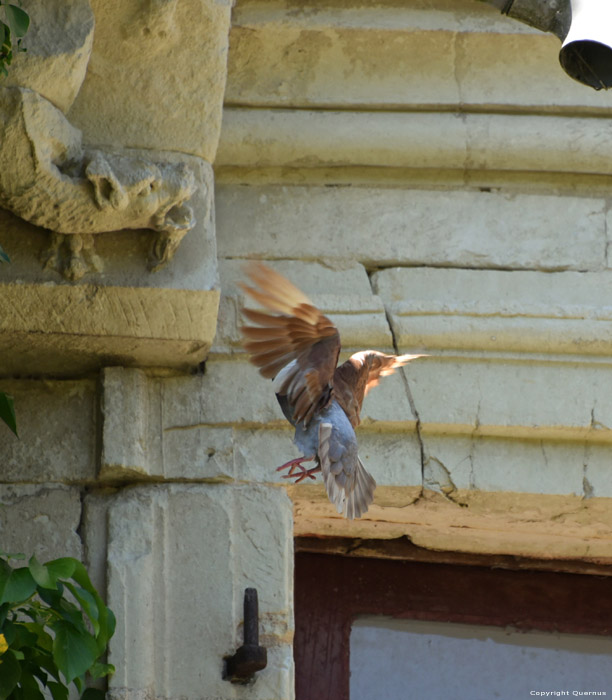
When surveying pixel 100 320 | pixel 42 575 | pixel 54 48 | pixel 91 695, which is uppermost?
pixel 54 48

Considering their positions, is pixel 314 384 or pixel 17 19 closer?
pixel 17 19

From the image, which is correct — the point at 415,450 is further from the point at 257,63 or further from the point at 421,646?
the point at 257,63

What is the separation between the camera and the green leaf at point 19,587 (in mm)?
2723

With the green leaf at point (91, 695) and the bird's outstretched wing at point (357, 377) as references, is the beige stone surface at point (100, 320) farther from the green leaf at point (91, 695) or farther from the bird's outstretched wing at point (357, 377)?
the green leaf at point (91, 695)

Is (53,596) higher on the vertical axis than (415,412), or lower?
lower

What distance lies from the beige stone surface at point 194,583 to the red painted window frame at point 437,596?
534 millimetres

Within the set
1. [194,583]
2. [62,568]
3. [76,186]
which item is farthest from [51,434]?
[62,568]

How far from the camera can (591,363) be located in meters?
3.85

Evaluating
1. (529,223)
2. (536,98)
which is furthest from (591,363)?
(536,98)

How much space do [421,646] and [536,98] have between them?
1.59 m

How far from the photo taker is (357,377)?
3408 mm

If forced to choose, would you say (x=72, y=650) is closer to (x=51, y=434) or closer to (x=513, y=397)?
(x=51, y=434)

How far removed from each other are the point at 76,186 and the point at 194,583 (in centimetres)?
101

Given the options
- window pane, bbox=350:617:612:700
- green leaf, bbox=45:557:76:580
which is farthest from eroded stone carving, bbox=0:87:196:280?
window pane, bbox=350:617:612:700
